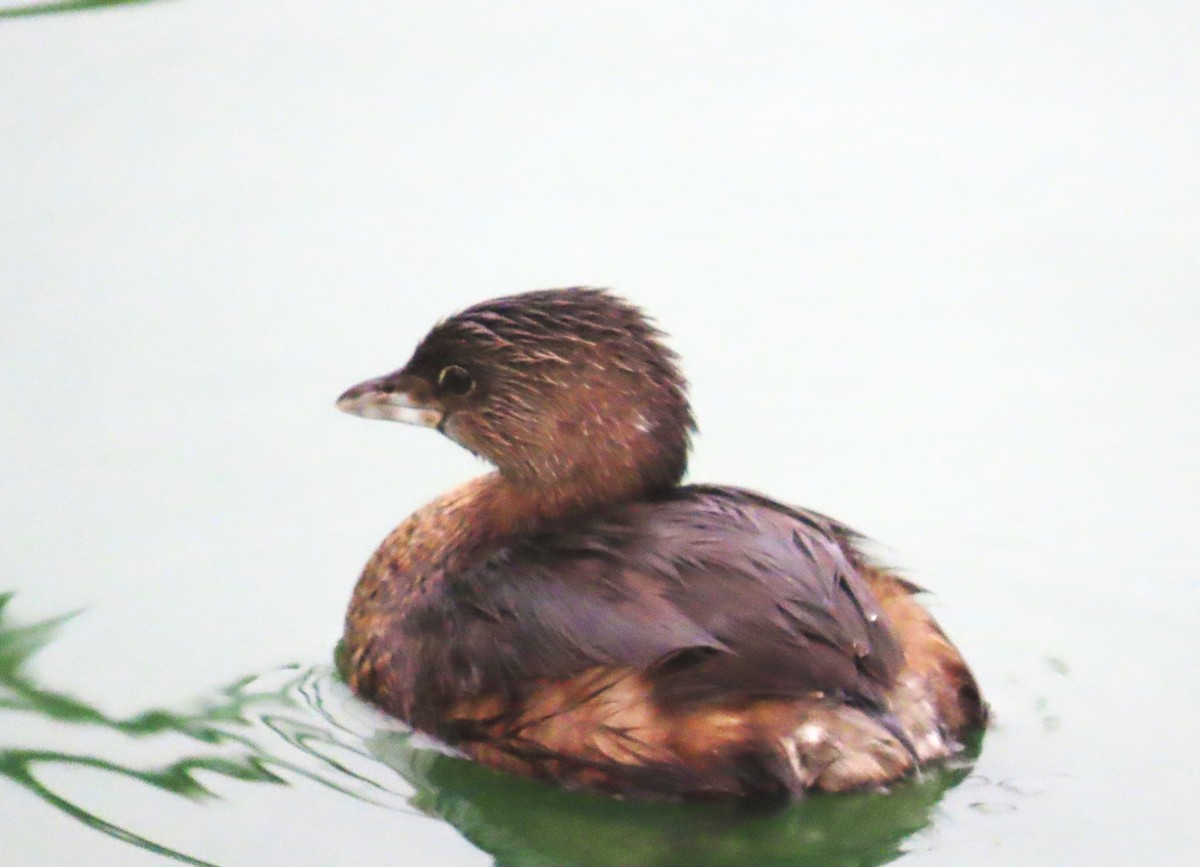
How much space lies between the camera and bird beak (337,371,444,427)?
18.9ft

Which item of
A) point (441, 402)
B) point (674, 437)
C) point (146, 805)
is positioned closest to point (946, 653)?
point (674, 437)

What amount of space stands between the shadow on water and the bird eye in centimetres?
75

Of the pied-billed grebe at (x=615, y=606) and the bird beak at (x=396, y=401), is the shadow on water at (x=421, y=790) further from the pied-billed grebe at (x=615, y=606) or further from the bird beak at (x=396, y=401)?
the bird beak at (x=396, y=401)

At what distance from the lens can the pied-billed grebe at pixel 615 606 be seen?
5121 mm

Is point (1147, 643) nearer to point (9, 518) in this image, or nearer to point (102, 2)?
point (9, 518)

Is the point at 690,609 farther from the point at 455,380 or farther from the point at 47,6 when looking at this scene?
the point at 47,6

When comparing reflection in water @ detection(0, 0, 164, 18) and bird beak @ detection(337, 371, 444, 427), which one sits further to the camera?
reflection in water @ detection(0, 0, 164, 18)

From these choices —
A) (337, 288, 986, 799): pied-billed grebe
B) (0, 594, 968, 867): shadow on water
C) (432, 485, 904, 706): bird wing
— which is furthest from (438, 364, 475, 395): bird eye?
(0, 594, 968, 867): shadow on water

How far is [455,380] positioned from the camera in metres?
5.70

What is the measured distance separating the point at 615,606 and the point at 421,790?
60 centimetres

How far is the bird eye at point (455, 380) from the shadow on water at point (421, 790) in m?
0.75

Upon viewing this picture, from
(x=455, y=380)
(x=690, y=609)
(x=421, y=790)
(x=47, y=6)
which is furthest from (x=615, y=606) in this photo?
(x=47, y=6)

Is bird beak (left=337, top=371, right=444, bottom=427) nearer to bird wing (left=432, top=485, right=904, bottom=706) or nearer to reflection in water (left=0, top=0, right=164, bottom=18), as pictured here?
bird wing (left=432, top=485, right=904, bottom=706)

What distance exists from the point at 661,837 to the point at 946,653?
2.62 feet
